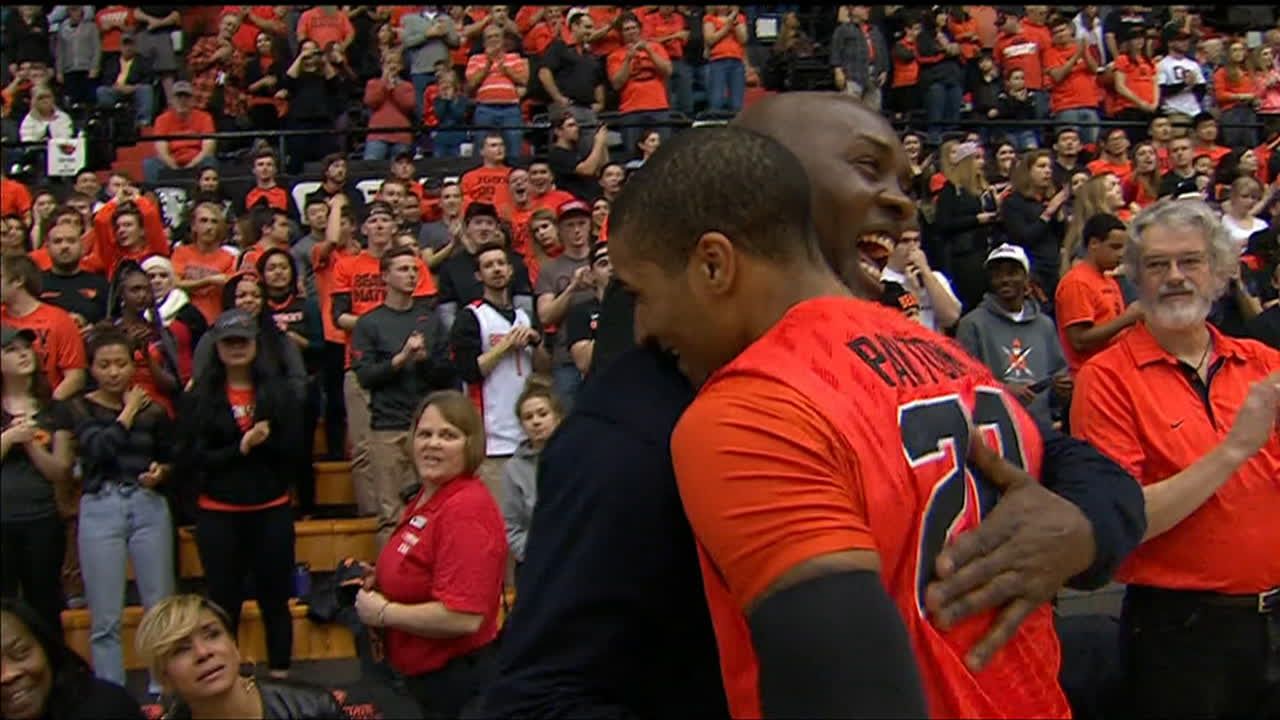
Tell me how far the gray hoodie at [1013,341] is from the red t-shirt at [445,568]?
9.91ft

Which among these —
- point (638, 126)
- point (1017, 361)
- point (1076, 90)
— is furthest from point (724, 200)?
point (1076, 90)

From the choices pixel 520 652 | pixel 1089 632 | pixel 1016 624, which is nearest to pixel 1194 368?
pixel 1089 632

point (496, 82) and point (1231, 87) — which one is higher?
point (496, 82)

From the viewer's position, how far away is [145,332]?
7.31 metres

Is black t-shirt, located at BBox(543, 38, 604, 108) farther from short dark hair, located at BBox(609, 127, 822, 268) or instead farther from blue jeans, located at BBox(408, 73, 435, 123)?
short dark hair, located at BBox(609, 127, 822, 268)

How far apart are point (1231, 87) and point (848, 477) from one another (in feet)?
47.2

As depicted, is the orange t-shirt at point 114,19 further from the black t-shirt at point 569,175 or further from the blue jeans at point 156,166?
the black t-shirt at point 569,175

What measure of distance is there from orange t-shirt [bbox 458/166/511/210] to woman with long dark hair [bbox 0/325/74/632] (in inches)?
184

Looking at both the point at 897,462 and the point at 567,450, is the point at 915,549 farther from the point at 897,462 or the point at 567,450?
the point at 567,450

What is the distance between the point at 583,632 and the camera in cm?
154

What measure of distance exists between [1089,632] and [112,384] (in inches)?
176

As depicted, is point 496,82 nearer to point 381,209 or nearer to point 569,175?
point 569,175

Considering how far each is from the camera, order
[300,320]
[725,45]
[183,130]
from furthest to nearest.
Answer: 1. [725,45]
2. [183,130]
3. [300,320]

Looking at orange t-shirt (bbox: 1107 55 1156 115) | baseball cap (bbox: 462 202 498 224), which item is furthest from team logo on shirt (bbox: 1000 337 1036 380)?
orange t-shirt (bbox: 1107 55 1156 115)
